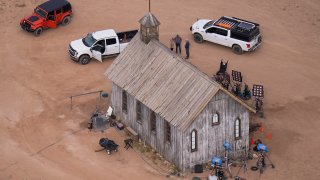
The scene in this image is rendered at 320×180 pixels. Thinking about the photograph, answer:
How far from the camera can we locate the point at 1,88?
5488 centimetres

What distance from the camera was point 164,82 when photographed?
4691 cm

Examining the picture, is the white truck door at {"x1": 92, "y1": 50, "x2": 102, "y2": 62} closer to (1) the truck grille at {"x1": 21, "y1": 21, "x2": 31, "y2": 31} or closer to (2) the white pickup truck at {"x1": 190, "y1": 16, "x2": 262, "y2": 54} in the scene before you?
(1) the truck grille at {"x1": 21, "y1": 21, "x2": 31, "y2": 31}

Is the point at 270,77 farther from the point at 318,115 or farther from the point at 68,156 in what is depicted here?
the point at 68,156

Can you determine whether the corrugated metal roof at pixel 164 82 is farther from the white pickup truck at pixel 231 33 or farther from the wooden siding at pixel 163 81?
the white pickup truck at pixel 231 33

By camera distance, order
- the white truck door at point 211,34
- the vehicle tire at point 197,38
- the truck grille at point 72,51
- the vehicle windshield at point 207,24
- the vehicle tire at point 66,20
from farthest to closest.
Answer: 1. the vehicle tire at point 66,20
2. the vehicle tire at point 197,38
3. the vehicle windshield at point 207,24
4. the white truck door at point 211,34
5. the truck grille at point 72,51

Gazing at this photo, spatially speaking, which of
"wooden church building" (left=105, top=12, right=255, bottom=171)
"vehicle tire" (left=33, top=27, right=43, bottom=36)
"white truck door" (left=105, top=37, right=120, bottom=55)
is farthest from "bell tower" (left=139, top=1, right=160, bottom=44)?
"vehicle tire" (left=33, top=27, right=43, bottom=36)

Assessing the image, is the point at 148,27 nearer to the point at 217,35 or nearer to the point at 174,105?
the point at 174,105

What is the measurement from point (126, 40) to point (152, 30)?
974 cm

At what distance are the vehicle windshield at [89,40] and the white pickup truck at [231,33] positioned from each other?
7556 millimetres

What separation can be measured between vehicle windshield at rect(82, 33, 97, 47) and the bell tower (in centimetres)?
879

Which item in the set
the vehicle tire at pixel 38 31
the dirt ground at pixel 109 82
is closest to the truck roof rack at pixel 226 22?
the dirt ground at pixel 109 82

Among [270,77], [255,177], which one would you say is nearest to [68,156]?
[255,177]

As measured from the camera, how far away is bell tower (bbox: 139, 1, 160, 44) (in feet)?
161

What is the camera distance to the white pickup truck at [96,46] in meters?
57.3
